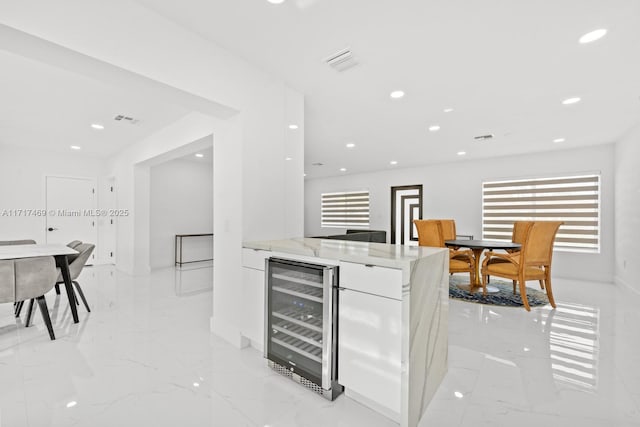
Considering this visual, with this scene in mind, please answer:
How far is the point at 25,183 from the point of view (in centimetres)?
570

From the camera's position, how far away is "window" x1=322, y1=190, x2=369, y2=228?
30.2 feet

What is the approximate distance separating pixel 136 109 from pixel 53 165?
4.01 metres

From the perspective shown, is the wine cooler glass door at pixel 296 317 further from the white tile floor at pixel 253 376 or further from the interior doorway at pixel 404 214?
the interior doorway at pixel 404 214

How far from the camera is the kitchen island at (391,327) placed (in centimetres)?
150

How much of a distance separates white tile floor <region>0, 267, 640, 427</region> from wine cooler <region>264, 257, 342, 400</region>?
0.41 feet

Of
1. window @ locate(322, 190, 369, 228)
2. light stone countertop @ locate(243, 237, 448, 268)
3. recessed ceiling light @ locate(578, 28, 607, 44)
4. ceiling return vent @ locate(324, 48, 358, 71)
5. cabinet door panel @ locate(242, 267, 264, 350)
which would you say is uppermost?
ceiling return vent @ locate(324, 48, 358, 71)

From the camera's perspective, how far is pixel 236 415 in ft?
5.46

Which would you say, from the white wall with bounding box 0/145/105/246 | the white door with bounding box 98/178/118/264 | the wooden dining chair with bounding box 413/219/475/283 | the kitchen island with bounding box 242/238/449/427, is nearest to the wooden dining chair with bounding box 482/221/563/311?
the wooden dining chair with bounding box 413/219/475/283

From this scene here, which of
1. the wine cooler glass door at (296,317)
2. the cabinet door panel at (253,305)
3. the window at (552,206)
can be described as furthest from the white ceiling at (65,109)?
the window at (552,206)

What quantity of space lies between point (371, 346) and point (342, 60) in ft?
7.73

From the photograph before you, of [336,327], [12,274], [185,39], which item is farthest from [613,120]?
[12,274]

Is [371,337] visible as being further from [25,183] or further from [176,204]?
[25,183]

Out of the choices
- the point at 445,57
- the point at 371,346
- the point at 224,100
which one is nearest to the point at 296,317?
the point at 371,346

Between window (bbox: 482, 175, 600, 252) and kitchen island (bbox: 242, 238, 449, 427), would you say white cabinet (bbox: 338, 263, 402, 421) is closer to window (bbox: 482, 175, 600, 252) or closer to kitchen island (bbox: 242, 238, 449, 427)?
kitchen island (bbox: 242, 238, 449, 427)
